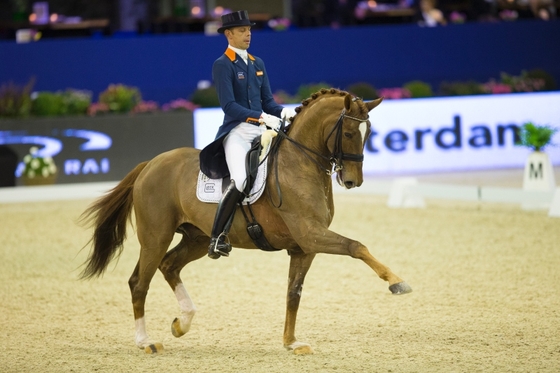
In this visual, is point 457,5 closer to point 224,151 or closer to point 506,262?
point 506,262

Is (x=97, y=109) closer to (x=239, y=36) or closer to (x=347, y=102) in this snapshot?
(x=239, y=36)

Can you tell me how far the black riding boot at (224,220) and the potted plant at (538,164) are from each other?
6397 millimetres

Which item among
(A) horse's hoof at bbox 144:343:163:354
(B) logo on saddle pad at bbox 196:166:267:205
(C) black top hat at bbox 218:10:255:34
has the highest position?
(C) black top hat at bbox 218:10:255:34

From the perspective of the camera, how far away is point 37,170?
12.2m

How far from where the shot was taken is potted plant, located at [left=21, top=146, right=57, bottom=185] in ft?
40.2

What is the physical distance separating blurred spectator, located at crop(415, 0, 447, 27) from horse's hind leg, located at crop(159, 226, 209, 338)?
1164 cm

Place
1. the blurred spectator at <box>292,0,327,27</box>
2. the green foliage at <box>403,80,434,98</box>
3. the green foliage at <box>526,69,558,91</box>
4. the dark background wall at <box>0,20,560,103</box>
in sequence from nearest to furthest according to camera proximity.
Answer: the green foliage at <box>403,80,434,98</box>, the dark background wall at <box>0,20,560,103</box>, the green foliage at <box>526,69,558,91</box>, the blurred spectator at <box>292,0,327,27</box>

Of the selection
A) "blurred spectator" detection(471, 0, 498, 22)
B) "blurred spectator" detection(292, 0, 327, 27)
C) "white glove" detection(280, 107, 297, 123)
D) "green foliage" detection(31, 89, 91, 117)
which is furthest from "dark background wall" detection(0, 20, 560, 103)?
"white glove" detection(280, 107, 297, 123)

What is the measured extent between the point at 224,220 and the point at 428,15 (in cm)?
1242

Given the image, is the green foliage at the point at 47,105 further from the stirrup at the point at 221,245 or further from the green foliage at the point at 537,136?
the stirrup at the point at 221,245

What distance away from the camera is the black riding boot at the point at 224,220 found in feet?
15.8

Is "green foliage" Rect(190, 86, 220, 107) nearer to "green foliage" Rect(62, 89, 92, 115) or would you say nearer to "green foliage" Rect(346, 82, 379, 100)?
"green foliage" Rect(62, 89, 92, 115)

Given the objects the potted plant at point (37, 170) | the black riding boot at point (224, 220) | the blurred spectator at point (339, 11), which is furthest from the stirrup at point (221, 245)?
the blurred spectator at point (339, 11)

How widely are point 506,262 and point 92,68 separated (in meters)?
9.27
